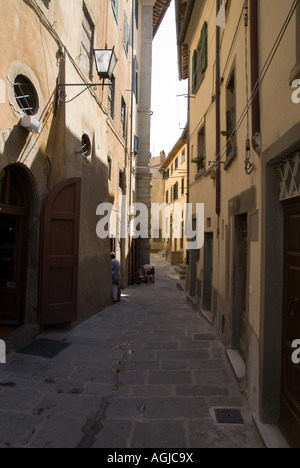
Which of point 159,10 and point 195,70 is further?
point 159,10

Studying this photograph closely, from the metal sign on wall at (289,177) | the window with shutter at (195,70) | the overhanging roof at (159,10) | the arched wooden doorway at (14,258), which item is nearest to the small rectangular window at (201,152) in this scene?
the window with shutter at (195,70)

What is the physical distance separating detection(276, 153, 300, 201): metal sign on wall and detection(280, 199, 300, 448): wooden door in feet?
0.33

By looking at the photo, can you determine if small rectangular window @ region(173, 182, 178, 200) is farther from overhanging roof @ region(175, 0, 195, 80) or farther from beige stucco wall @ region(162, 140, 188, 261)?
overhanging roof @ region(175, 0, 195, 80)

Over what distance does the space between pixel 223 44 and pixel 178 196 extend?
20.8 meters

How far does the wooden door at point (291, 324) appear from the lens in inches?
124

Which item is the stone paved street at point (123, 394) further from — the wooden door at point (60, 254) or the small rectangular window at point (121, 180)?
the small rectangular window at point (121, 180)

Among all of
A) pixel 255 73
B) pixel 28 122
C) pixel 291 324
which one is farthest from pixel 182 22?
pixel 291 324

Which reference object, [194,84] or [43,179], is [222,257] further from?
[194,84]

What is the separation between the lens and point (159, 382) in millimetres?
4906

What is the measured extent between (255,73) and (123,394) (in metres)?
4.31

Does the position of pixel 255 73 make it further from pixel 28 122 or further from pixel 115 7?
pixel 115 7

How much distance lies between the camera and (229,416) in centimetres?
394

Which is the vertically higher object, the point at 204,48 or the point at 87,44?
the point at 204,48

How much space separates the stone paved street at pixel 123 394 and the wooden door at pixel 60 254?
1.82 ft
